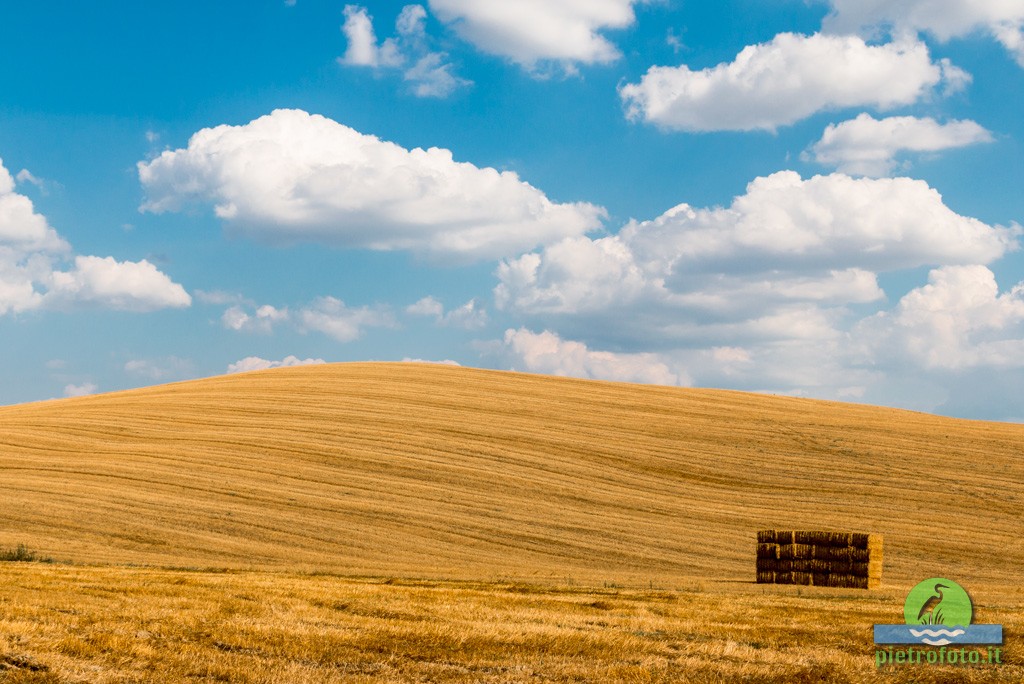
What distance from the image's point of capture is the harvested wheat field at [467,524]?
35.2ft

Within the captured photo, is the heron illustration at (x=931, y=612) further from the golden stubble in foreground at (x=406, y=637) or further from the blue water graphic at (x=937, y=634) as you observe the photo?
the blue water graphic at (x=937, y=634)

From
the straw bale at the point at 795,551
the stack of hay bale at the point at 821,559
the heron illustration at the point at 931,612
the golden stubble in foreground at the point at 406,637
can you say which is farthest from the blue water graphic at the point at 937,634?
the straw bale at the point at 795,551

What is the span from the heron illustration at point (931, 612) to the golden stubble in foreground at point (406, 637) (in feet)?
1.75

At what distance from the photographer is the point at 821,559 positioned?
2373cm

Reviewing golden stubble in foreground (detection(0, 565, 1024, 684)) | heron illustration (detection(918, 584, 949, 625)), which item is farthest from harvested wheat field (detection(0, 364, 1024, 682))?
heron illustration (detection(918, 584, 949, 625))

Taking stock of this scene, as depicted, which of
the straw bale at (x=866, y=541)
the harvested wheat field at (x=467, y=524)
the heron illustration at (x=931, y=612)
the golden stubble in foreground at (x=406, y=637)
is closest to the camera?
the golden stubble in foreground at (x=406, y=637)

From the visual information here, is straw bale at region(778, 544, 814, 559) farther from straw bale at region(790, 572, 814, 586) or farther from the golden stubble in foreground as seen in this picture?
the golden stubble in foreground

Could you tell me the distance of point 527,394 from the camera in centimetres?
5075

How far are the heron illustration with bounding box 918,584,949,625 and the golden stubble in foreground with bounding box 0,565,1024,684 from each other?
1.75ft

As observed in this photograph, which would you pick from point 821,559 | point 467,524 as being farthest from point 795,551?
point 467,524

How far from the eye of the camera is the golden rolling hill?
27.0 m

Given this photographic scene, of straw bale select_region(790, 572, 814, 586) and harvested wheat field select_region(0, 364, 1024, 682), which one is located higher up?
harvested wheat field select_region(0, 364, 1024, 682)

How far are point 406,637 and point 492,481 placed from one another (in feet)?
77.7

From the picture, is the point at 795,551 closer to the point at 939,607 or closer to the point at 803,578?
the point at 803,578
